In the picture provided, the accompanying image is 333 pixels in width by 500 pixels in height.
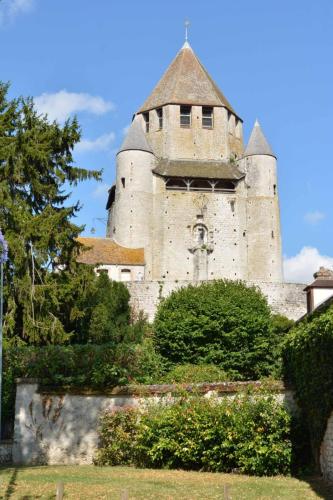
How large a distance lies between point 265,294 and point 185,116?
1901cm

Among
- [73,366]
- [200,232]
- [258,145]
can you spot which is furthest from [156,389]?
[258,145]

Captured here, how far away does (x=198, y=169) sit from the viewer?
50219 millimetres

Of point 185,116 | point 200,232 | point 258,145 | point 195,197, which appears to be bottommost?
point 200,232

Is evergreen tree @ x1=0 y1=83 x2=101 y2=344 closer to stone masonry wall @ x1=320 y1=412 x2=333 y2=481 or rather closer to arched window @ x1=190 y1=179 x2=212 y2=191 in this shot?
stone masonry wall @ x1=320 y1=412 x2=333 y2=481

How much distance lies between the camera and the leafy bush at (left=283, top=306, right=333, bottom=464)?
11695 mm

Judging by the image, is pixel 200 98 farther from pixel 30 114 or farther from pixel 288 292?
pixel 30 114

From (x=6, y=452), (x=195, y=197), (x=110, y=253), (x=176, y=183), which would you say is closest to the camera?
(x=6, y=452)

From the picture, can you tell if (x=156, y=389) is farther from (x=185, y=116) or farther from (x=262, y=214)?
(x=185, y=116)

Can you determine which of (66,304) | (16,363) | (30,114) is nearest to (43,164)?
(30,114)

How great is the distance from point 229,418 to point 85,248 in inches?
544

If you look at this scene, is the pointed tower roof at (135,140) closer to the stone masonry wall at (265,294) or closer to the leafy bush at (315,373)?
the stone masonry wall at (265,294)

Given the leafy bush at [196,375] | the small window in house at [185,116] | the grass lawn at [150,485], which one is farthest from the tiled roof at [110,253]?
the grass lawn at [150,485]

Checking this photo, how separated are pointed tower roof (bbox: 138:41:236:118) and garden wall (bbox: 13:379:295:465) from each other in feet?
132

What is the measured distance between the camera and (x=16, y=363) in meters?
16.3
